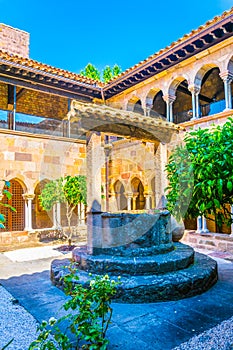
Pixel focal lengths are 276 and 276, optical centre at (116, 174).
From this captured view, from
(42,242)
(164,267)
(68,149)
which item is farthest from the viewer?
(68,149)

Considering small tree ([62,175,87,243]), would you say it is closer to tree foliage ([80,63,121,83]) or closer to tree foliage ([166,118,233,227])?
tree foliage ([166,118,233,227])

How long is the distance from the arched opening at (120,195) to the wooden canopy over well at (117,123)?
20.1ft

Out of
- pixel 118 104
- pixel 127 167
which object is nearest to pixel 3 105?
pixel 118 104

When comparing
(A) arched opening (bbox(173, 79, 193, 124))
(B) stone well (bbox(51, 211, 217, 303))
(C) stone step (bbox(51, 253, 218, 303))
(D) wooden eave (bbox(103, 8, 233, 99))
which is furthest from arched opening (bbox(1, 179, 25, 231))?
(A) arched opening (bbox(173, 79, 193, 124))

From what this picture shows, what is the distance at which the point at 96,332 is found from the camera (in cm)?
206

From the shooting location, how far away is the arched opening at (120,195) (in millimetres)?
11828

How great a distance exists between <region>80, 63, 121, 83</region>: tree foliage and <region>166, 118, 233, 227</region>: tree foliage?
17686 mm

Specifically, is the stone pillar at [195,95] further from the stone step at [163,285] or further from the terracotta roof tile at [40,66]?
the stone step at [163,285]

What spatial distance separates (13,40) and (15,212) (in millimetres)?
8965

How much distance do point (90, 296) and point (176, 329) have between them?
1.28m

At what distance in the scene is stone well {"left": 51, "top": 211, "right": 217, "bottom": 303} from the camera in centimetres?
387

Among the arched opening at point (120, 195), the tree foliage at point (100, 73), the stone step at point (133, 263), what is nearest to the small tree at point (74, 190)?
the stone step at point (133, 263)

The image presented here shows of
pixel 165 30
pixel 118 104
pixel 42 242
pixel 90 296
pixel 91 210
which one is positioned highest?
pixel 165 30

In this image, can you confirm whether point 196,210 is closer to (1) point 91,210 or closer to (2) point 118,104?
(1) point 91,210
